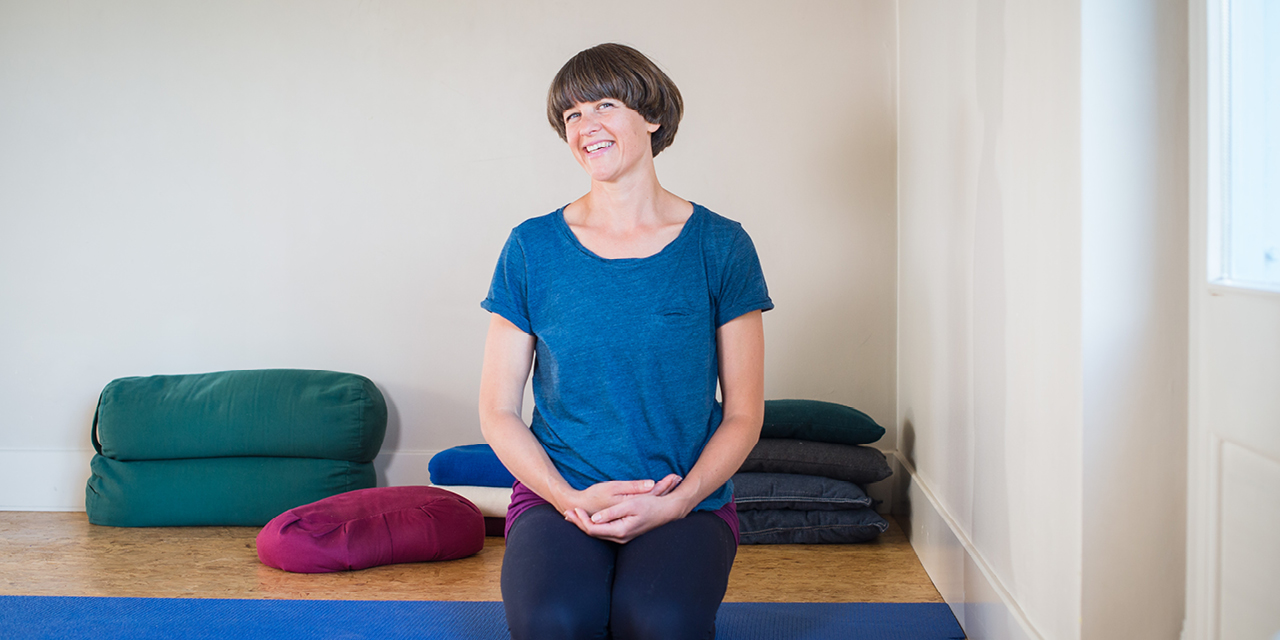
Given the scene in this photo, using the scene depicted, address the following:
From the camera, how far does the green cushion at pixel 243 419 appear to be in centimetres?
311

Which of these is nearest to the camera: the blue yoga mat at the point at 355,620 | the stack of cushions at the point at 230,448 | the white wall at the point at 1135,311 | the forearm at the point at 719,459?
the white wall at the point at 1135,311

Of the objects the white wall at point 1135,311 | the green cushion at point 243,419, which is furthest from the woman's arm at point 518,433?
the green cushion at point 243,419

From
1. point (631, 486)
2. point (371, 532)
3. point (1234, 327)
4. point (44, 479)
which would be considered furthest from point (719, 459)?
point (44, 479)

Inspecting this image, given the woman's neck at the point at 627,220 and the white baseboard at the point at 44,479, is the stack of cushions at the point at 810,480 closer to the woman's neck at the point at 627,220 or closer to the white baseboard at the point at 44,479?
the woman's neck at the point at 627,220

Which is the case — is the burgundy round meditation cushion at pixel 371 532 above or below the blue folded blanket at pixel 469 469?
below

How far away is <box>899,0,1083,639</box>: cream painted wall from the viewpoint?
1454 millimetres

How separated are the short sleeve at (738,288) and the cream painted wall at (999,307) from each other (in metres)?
0.50

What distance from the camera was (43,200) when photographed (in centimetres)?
350

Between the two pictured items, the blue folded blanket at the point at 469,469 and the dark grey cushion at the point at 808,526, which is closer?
the dark grey cushion at the point at 808,526

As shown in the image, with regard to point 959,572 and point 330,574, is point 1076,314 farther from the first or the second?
point 330,574

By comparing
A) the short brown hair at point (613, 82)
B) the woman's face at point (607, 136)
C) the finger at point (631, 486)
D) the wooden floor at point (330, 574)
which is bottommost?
the wooden floor at point (330, 574)

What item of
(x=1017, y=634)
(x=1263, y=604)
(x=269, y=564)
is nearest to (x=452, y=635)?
(x=269, y=564)

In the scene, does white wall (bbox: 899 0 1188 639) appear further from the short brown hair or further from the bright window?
the short brown hair

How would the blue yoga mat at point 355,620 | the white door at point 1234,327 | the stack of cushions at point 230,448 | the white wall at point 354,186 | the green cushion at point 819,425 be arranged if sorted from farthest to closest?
the white wall at point 354,186 < the stack of cushions at point 230,448 < the green cushion at point 819,425 < the blue yoga mat at point 355,620 < the white door at point 1234,327
